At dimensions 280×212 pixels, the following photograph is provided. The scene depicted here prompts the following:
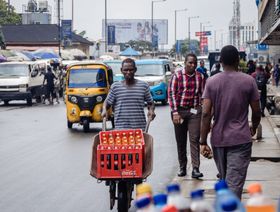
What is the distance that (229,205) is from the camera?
3217mm

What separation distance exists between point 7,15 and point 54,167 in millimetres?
88710

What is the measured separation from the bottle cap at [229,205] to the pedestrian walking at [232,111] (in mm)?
3845

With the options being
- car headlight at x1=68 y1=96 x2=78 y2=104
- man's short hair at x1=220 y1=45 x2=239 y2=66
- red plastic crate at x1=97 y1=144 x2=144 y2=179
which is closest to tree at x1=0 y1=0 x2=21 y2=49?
car headlight at x1=68 y1=96 x2=78 y2=104

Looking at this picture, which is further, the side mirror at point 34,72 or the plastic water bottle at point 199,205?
the side mirror at point 34,72

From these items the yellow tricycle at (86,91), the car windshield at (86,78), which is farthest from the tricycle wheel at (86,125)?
the car windshield at (86,78)

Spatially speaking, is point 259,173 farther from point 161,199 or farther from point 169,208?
point 169,208

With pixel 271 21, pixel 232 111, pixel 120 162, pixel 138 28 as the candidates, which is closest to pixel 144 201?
pixel 232 111

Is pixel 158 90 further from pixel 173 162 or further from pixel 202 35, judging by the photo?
pixel 202 35

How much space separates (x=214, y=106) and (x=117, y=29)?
110m

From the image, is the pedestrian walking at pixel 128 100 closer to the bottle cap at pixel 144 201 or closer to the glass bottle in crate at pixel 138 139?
the glass bottle in crate at pixel 138 139

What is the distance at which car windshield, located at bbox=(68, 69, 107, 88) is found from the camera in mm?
21234

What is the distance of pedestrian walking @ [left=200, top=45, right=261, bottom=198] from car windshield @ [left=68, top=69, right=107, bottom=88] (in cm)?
1407

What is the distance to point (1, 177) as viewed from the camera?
1265cm

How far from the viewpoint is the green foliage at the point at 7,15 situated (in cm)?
9647
